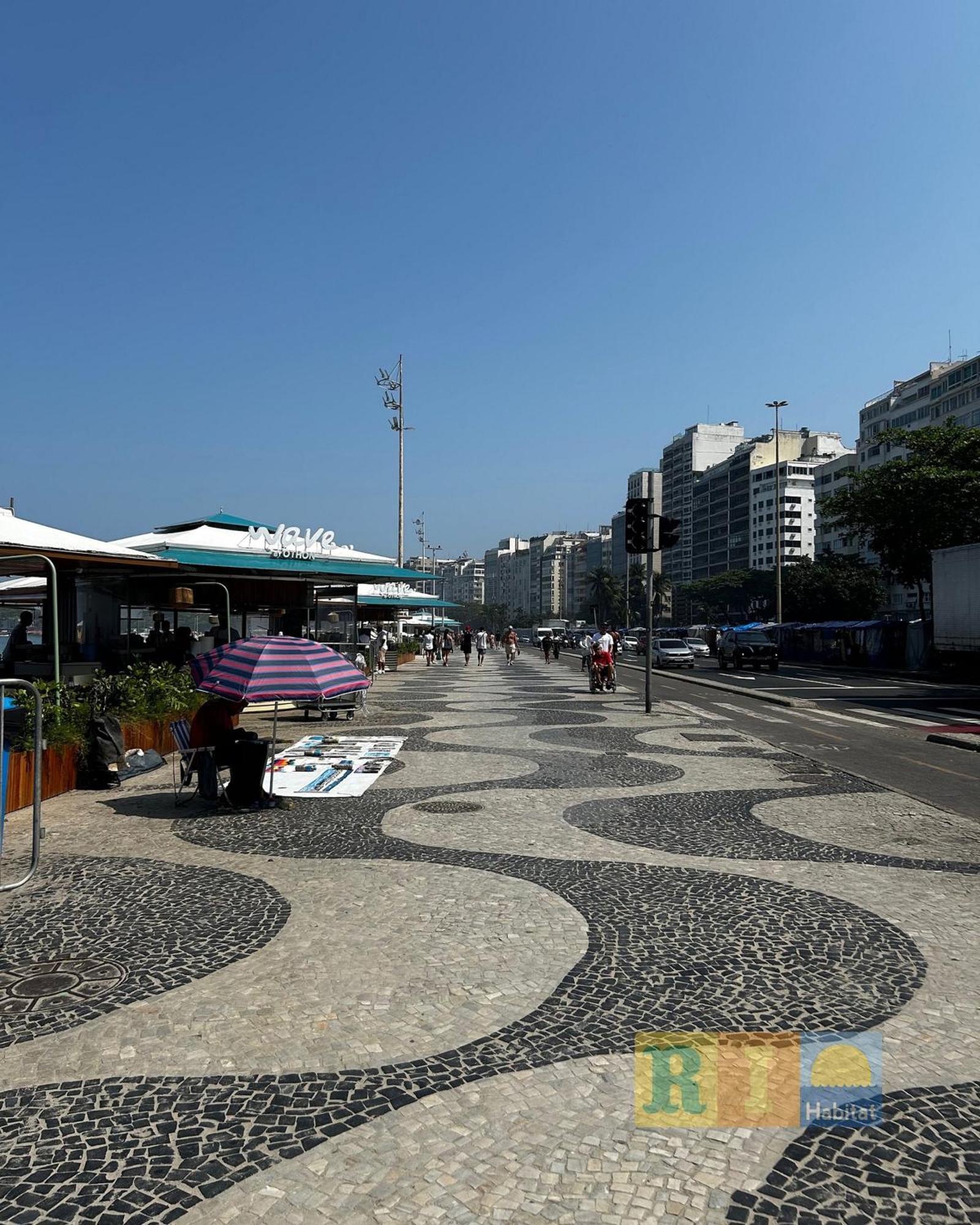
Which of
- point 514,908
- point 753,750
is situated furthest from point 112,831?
point 753,750

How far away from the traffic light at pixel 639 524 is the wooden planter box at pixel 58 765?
981cm

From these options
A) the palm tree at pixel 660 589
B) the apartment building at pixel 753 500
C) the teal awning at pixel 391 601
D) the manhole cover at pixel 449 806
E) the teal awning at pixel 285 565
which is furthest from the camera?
the palm tree at pixel 660 589

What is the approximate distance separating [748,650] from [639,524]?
976 inches

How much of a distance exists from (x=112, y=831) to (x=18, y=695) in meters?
2.67

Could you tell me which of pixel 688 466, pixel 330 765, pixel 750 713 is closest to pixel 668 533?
pixel 750 713

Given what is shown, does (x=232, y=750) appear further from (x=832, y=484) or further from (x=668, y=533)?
(x=832, y=484)

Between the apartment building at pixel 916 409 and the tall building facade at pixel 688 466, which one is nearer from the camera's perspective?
the apartment building at pixel 916 409

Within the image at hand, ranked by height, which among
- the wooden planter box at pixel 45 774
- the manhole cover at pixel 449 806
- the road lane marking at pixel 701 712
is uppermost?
the wooden planter box at pixel 45 774

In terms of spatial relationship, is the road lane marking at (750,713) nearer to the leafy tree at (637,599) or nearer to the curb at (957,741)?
the curb at (957,741)

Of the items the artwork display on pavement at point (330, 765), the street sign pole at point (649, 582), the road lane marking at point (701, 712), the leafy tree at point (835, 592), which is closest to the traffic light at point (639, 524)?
the street sign pole at point (649, 582)

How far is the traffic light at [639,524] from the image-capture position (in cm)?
1831

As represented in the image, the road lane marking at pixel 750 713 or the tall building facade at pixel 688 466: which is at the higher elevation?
the tall building facade at pixel 688 466

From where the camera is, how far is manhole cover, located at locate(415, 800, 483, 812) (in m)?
8.98

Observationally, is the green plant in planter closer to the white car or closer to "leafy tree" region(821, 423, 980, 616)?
the white car
